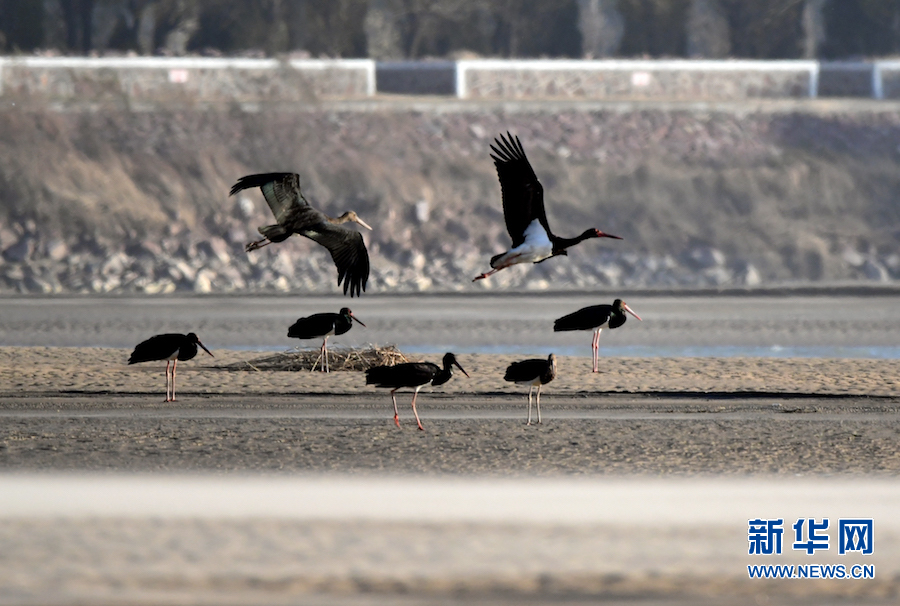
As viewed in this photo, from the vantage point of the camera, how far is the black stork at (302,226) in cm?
1401

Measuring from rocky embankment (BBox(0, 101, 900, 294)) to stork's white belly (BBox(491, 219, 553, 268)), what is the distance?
33.0 m

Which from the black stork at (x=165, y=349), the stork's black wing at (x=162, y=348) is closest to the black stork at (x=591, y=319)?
the black stork at (x=165, y=349)

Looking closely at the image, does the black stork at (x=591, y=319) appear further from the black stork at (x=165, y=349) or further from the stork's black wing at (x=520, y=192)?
the stork's black wing at (x=520, y=192)

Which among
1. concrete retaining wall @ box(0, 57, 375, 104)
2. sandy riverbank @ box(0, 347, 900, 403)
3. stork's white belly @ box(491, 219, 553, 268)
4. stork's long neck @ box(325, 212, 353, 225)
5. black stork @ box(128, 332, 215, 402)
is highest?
concrete retaining wall @ box(0, 57, 375, 104)

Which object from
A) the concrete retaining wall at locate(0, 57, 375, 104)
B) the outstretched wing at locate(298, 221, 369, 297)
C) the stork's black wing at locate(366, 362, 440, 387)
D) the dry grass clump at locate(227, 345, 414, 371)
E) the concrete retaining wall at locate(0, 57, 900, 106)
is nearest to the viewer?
the outstretched wing at locate(298, 221, 369, 297)

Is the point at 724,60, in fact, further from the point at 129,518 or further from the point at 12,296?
the point at 129,518

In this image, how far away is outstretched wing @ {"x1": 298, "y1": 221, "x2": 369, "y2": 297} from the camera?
14560 millimetres

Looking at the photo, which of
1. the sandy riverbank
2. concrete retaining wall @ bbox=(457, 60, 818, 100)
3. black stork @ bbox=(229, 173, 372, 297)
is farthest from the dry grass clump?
concrete retaining wall @ bbox=(457, 60, 818, 100)

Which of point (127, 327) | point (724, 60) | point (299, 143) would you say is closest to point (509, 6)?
point (724, 60)

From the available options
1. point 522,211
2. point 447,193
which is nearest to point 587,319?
point 522,211

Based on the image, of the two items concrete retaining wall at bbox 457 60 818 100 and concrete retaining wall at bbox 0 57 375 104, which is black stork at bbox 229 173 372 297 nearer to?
concrete retaining wall at bbox 0 57 375 104

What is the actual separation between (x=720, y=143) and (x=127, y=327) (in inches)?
1383

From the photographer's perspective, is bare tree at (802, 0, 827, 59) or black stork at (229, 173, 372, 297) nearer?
black stork at (229, 173, 372, 297)

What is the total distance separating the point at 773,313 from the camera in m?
36.6
